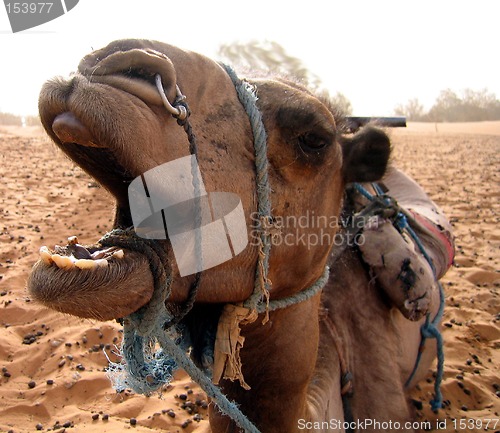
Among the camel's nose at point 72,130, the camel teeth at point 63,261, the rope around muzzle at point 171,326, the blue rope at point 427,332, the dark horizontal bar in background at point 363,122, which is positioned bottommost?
the blue rope at point 427,332

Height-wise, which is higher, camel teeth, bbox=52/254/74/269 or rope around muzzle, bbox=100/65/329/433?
camel teeth, bbox=52/254/74/269

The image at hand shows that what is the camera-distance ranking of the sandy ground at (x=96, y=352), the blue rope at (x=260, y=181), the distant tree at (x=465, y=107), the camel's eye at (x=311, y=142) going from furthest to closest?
the distant tree at (x=465, y=107), the sandy ground at (x=96, y=352), the camel's eye at (x=311, y=142), the blue rope at (x=260, y=181)

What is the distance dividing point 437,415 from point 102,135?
11.5 ft

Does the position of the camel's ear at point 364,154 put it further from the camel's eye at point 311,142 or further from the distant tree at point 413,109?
the distant tree at point 413,109

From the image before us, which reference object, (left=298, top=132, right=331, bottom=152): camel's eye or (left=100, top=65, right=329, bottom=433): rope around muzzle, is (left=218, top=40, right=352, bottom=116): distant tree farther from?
(left=100, top=65, right=329, bottom=433): rope around muzzle

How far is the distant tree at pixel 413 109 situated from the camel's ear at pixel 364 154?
54.1 m

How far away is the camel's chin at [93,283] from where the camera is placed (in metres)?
1.23

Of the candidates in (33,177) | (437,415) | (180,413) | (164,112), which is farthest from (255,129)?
(33,177)

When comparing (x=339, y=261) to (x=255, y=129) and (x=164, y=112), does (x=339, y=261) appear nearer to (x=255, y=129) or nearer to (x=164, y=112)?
(x=255, y=129)

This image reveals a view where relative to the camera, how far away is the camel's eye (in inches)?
74.5

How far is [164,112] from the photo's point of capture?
138 centimetres

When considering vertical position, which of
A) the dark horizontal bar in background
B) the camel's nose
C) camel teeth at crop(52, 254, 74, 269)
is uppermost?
the camel's nose

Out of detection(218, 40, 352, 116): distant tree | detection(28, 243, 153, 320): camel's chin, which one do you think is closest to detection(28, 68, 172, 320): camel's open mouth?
Answer: detection(28, 243, 153, 320): camel's chin

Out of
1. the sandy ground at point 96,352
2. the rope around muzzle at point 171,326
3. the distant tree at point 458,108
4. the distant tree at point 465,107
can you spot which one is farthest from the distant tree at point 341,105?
the distant tree at point 465,107
